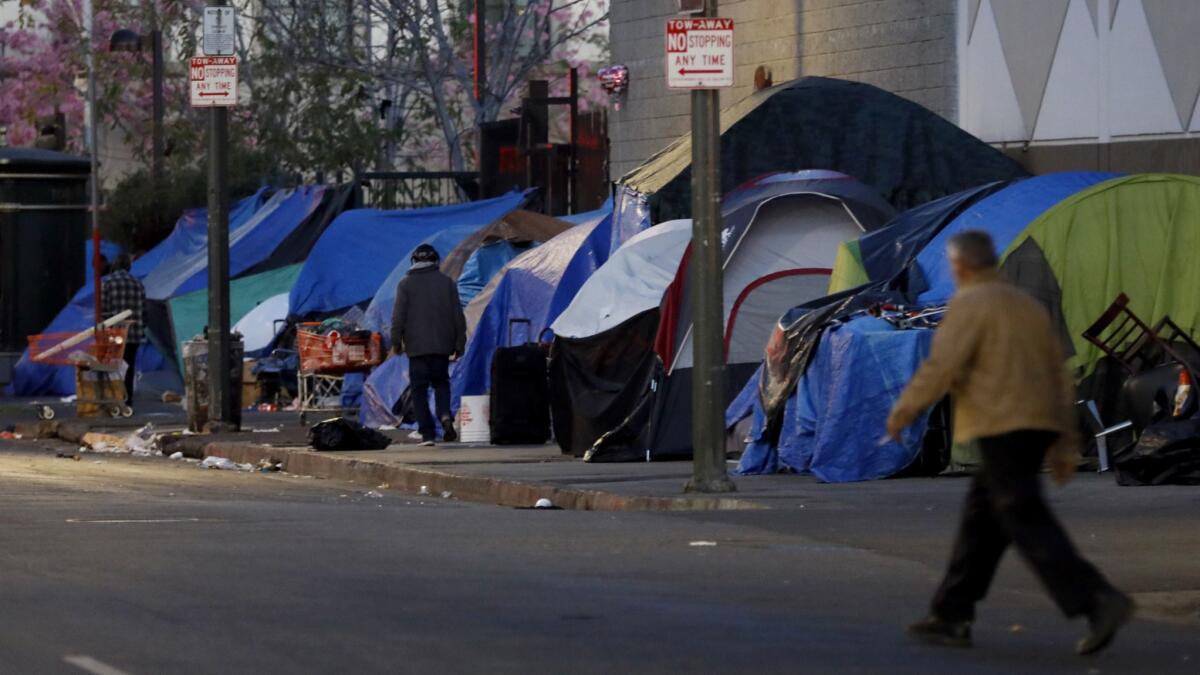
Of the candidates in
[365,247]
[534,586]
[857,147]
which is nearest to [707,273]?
[534,586]

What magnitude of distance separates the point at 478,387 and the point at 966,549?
13906 millimetres

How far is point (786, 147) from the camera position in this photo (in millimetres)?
21203

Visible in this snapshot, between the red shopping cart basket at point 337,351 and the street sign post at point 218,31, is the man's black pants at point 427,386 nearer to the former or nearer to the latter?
the red shopping cart basket at point 337,351

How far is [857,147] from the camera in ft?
69.6

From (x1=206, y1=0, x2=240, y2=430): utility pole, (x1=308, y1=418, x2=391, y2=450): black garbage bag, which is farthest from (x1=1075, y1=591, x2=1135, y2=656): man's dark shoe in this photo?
(x1=206, y1=0, x2=240, y2=430): utility pole

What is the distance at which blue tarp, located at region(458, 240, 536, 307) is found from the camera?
24.3m

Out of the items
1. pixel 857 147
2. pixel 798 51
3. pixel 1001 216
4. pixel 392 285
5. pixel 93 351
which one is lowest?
pixel 93 351

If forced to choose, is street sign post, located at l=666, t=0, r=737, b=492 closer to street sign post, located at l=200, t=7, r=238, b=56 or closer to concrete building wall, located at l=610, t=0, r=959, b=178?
street sign post, located at l=200, t=7, r=238, b=56

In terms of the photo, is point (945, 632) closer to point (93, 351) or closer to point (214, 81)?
point (214, 81)

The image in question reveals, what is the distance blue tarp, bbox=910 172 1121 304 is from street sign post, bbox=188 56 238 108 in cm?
746

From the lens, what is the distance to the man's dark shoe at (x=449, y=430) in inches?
820

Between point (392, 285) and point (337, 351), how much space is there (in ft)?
8.36

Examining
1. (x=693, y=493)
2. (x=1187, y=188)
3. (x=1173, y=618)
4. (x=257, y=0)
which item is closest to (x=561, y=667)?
(x=1173, y=618)

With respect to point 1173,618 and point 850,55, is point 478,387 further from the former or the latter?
point 1173,618
